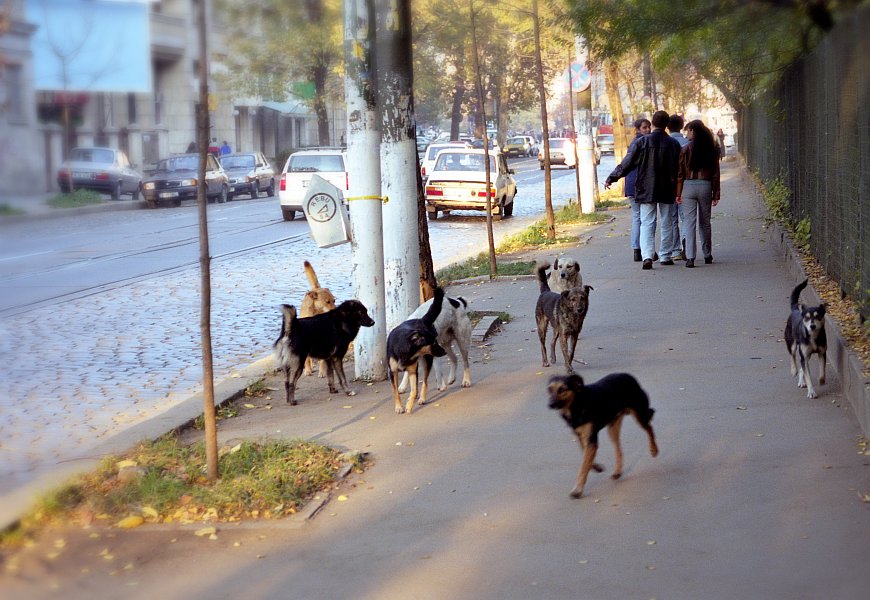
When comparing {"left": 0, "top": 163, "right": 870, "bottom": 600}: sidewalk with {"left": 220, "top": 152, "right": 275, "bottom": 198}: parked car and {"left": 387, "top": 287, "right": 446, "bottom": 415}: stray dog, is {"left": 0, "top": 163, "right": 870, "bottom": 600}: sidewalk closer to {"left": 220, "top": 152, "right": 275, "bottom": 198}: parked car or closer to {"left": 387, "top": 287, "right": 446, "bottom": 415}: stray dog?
{"left": 387, "top": 287, "right": 446, "bottom": 415}: stray dog

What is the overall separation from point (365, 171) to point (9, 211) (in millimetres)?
5819

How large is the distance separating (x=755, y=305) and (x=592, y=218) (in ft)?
42.4

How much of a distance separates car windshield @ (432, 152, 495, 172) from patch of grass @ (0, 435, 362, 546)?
71.1 ft

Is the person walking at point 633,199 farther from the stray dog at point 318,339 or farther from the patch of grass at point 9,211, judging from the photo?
the patch of grass at point 9,211

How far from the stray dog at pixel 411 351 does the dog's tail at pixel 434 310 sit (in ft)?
0.16

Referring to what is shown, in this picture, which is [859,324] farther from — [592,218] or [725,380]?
[592,218]

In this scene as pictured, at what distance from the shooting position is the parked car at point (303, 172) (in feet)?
90.5

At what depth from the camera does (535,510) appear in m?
5.74

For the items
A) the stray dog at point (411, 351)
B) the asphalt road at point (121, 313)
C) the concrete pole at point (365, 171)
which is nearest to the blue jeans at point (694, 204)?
the asphalt road at point (121, 313)

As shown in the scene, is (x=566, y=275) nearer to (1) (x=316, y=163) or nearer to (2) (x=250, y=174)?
(1) (x=316, y=163)

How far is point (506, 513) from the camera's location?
5.71 m

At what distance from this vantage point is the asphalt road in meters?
8.07

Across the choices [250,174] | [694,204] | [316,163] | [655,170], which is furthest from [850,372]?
[250,174]

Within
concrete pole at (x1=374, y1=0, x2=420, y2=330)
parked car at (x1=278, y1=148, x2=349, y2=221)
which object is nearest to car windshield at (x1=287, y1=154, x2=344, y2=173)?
parked car at (x1=278, y1=148, x2=349, y2=221)
